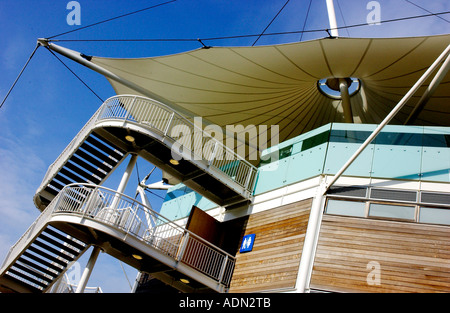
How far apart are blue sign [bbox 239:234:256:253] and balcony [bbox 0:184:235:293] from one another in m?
0.50

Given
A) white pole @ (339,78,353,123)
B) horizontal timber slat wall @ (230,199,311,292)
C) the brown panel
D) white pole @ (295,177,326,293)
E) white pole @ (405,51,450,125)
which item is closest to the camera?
white pole @ (295,177,326,293)

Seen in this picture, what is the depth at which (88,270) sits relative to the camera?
42.4ft

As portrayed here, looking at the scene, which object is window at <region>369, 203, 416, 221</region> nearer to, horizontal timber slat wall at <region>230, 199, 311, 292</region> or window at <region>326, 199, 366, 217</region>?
window at <region>326, 199, 366, 217</region>

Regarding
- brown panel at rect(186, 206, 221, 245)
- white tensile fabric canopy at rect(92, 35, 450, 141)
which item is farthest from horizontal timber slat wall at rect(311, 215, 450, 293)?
white tensile fabric canopy at rect(92, 35, 450, 141)

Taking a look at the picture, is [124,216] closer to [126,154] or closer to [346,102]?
[126,154]

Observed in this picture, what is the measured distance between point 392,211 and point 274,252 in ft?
11.3

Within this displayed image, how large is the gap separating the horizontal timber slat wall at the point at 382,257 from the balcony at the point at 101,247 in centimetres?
353

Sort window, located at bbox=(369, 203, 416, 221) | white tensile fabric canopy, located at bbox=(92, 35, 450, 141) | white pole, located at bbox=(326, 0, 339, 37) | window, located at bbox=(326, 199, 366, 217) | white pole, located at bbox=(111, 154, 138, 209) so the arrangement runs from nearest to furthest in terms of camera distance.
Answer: window, located at bbox=(369, 203, 416, 221) < window, located at bbox=(326, 199, 366, 217) < white pole, located at bbox=(111, 154, 138, 209) < white tensile fabric canopy, located at bbox=(92, 35, 450, 141) < white pole, located at bbox=(326, 0, 339, 37)

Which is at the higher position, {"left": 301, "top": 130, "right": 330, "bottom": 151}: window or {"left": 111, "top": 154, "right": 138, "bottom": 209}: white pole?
{"left": 301, "top": 130, "right": 330, "bottom": 151}: window

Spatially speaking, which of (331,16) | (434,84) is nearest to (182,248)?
(434,84)

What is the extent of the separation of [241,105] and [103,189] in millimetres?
7591

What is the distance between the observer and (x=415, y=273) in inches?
423

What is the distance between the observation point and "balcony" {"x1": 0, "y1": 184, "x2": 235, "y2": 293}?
40.9ft

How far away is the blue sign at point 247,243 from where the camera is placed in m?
14.1
